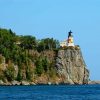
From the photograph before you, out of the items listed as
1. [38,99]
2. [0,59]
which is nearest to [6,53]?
[0,59]

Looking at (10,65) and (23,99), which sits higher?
(10,65)

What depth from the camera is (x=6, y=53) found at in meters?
199

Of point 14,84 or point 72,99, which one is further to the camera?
point 14,84

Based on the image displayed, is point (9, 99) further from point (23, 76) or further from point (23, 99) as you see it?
point (23, 76)

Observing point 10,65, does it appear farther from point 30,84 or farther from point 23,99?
point 23,99

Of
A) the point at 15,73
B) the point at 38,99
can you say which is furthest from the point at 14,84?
the point at 38,99

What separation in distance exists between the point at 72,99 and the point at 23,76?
9579cm

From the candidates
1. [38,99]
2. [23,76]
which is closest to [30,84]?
[23,76]

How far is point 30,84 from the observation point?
654 feet

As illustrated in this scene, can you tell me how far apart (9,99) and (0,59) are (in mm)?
98148

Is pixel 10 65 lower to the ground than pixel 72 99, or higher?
higher

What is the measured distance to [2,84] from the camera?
192 meters

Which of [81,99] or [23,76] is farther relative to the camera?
[23,76]

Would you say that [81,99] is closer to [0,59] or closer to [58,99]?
[58,99]
